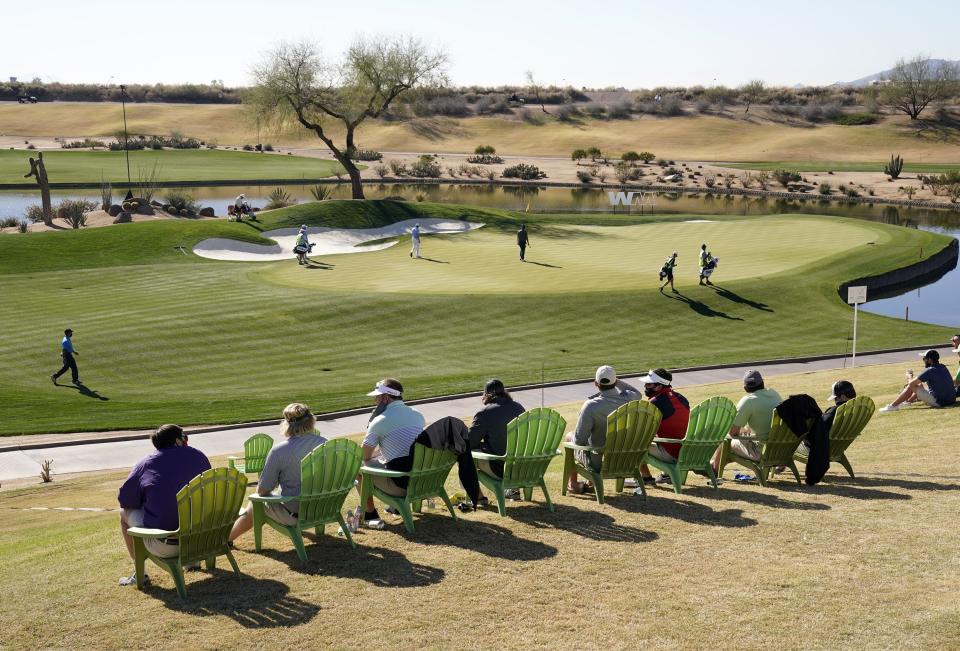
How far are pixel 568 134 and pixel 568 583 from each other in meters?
136

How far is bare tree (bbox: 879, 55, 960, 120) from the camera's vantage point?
455 feet

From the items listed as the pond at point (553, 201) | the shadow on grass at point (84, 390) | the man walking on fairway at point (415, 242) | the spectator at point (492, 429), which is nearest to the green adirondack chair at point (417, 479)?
the spectator at point (492, 429)

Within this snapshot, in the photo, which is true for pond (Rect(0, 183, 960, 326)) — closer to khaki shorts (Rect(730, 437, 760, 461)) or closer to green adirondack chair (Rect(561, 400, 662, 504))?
khaki shorts (Rect(730, 437, 760, 461))

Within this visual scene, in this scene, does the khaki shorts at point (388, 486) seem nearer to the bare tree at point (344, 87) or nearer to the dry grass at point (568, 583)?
the dry grass at point (568, 583)

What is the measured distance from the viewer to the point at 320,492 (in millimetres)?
9914

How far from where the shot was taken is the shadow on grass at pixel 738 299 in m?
37.3

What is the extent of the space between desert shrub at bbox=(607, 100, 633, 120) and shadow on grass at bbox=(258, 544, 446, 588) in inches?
5751

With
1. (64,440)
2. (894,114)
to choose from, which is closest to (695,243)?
(64,440)

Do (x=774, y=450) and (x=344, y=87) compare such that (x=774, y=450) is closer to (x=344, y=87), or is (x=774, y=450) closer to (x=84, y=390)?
(x=84, y=390)

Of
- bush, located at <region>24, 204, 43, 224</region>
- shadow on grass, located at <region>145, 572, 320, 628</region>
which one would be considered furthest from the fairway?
shadow on grass, located at <region>145, 572, 320, 628</region>

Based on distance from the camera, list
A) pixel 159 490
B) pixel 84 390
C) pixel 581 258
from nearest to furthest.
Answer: pixel 159 490, pixel 84 390, pixel 581 258

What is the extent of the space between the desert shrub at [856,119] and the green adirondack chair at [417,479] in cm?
13940

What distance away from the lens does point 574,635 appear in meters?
7.81

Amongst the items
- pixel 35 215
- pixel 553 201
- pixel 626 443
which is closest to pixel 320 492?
pixel 626 443
